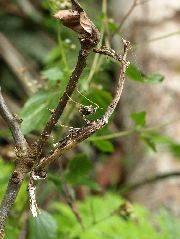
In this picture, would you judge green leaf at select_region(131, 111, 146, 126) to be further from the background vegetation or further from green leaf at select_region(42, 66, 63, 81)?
→ green leaf at select_region(42, 66, 63, 81)

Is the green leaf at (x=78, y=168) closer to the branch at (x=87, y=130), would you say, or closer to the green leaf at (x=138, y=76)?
the green leaf at (x=138, y=76)

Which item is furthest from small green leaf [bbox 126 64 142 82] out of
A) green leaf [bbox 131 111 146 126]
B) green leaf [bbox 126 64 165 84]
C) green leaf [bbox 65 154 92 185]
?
green leaf [bbox 65 154 92 185]

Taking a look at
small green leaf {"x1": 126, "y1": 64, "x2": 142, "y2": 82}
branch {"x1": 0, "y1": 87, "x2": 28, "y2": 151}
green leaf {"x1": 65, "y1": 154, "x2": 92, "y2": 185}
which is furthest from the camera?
green leaf {"x1": 65, "y1": 154, "x2": 92, "y2": 185}

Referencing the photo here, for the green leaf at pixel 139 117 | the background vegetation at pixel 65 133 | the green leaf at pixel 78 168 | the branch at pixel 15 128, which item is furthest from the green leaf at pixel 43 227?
the branch at pixel 15 128

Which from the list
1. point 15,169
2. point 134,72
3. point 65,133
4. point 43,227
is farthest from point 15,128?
point 65,133

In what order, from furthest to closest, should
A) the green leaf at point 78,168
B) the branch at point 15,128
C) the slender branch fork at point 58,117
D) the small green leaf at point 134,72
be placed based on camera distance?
1. the green leaf at point 78,168
2. the small green leaf at point 134,72
3. the branch at point 15,128
4. the slender branch fork at point 58,117

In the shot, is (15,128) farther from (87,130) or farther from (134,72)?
(134,72)

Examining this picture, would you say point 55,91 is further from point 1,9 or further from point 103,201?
point 1,9
